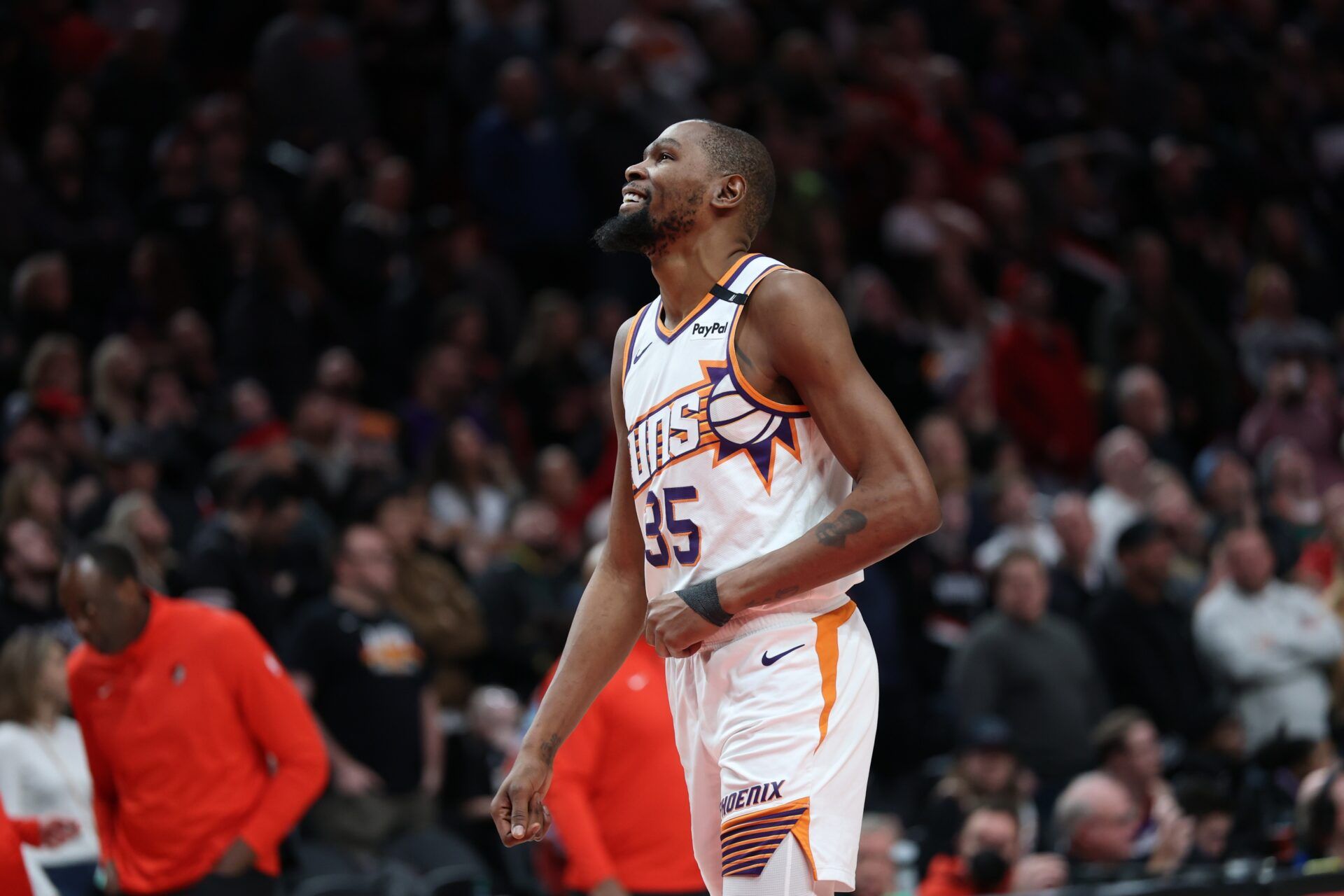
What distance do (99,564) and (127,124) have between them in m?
7.42

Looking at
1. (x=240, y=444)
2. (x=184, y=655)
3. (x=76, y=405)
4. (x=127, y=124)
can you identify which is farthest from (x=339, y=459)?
(x=184, y=655)

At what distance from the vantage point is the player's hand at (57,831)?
6734 mm

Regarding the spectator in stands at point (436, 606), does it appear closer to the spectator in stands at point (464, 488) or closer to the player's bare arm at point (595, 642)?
the spectator in stands at point (464, 488)

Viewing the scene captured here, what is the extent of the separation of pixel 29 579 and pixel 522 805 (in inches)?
213

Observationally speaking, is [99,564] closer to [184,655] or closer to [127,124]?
[184,655]

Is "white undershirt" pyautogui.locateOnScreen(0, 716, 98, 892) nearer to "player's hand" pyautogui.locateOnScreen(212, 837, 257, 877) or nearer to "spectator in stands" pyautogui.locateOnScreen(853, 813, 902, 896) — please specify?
"player's hand" pyautogui.locateOnScreen(212, 837, 257, 877)

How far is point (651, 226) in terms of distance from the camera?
386 centimetres

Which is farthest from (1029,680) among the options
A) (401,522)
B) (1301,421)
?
(1301,421)

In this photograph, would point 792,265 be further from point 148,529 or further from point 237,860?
point 237,860

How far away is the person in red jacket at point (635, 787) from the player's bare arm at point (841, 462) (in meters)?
2.69

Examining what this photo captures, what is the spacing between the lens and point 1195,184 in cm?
1530

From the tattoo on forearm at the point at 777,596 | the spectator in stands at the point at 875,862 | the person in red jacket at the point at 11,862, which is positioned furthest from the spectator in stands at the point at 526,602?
the tattoo on forearm at the point at 777,596

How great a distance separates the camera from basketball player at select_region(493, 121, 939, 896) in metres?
3.52

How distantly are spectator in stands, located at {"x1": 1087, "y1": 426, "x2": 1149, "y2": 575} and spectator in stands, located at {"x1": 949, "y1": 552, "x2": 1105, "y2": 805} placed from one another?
1970mm
